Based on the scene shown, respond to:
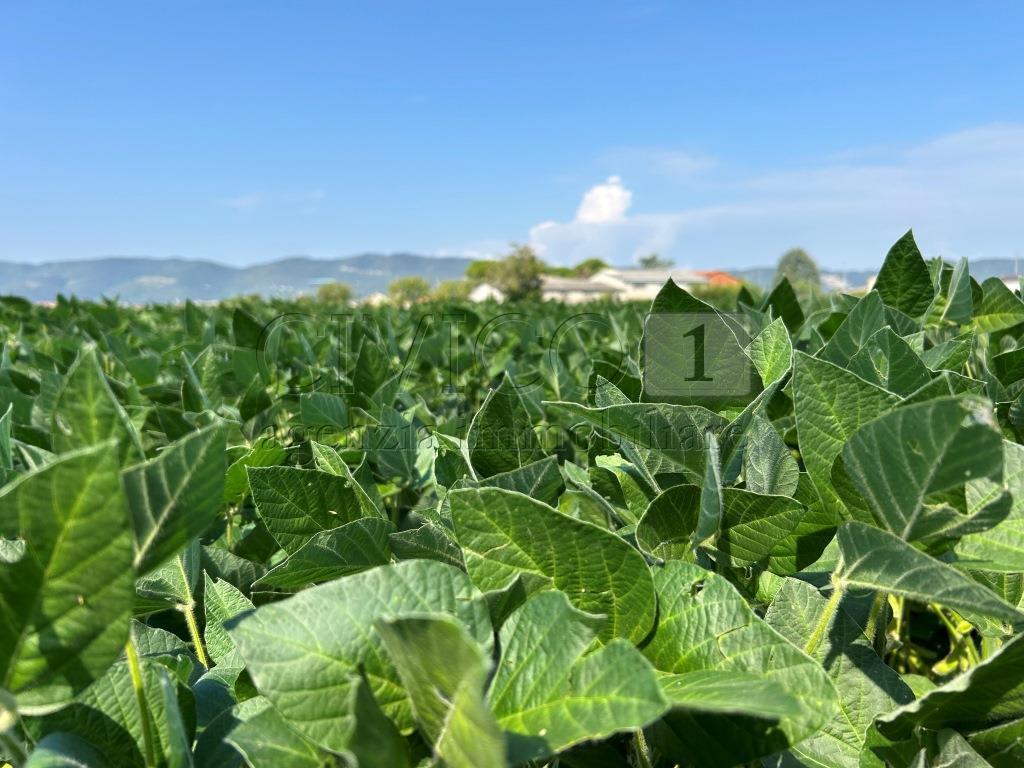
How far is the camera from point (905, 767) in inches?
28.4

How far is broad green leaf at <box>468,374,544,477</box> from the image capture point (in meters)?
1.00

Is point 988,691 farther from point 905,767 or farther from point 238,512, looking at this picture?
point 238,512

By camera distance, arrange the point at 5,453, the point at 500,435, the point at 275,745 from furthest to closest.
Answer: the point at 500,435, the point at 5,453, the point at 275,745

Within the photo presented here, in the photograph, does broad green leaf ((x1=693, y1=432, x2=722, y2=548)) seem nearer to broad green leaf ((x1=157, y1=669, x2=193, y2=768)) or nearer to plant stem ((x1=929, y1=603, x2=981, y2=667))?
broad green leaf ((x1=157, y1=669, x2=193, y2=768))

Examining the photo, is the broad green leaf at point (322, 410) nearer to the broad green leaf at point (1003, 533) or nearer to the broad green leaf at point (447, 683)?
the broad green leaf at point (447, 683)

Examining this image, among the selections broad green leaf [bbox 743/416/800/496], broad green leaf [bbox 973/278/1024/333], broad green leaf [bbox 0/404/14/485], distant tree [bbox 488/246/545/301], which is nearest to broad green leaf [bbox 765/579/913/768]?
broad green leaf [bbox 743/416/800/496]

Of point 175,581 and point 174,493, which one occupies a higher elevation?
point 174,493

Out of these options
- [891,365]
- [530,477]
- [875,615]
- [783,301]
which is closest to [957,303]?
[783,301]

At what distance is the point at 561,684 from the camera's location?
540mm

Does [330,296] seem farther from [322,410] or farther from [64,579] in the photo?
[64,579]

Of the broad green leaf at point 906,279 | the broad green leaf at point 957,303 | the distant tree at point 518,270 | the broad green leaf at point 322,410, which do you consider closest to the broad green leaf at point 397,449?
the broad green leaf at point 322,410

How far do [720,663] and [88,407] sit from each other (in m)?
0.54

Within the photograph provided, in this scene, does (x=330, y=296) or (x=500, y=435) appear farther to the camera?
(x=330, y=296)

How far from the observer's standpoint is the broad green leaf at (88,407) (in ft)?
1.88
